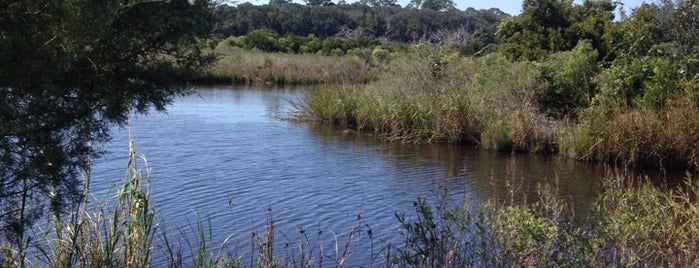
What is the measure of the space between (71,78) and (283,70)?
34.1 metres

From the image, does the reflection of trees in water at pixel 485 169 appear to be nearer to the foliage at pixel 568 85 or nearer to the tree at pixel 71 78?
the foliage at pixel 568 85

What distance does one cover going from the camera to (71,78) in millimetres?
5316

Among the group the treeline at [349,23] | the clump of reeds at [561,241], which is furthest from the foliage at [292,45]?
the clump of reeds at [561,241]

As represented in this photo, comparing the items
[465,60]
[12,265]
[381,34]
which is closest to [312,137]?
[465,60]

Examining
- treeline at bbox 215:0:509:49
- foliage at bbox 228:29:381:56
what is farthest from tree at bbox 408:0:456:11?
foliage at bbox 228:29:381:56

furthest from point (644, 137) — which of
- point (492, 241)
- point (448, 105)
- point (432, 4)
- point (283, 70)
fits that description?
point (432, 4)

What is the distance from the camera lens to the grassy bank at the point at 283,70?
121 ft

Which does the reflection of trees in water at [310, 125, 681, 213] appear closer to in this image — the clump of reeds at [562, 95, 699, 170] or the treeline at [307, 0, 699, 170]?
the clump of reeds at [562, 95, 699, 170]

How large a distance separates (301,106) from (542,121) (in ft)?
23.9

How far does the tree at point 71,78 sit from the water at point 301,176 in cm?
264

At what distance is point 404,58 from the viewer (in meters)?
21.8

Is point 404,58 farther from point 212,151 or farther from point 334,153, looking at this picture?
point 212,151

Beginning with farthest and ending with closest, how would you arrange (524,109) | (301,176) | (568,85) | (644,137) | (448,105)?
(568,85) → (448,105) → (524,109) → (644,137) → (301,176)

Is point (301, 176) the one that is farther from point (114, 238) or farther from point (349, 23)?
point (349, 23)
